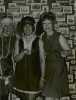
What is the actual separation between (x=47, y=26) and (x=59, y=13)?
0.28ft

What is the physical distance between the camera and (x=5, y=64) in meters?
1.57

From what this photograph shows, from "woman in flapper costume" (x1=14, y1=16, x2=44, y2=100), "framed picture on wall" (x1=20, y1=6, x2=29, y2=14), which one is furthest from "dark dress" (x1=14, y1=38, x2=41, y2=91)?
"framed picture on wall" (x1=20, y1=6, x2=29, y2=14)

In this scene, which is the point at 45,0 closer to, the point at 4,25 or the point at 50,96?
the point at 4,25

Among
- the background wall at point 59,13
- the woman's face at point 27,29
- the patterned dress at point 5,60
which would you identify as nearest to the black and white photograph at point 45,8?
the background wall at point 59,13

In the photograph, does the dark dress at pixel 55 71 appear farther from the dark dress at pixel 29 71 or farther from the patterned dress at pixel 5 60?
the patterned dress at pixel 5 60

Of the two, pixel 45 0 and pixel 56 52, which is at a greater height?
pixel 45 0

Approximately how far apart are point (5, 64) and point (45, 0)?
0.36 meters

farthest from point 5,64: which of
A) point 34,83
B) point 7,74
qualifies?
point 34,83

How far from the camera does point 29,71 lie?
1.58 meters

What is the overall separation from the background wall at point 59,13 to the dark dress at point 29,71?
14cm

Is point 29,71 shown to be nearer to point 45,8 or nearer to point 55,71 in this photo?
point 55,71

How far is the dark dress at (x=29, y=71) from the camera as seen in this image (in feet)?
5.16

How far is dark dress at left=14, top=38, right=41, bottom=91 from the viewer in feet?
5.16

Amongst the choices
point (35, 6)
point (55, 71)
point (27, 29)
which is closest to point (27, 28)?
point (27, 29)
